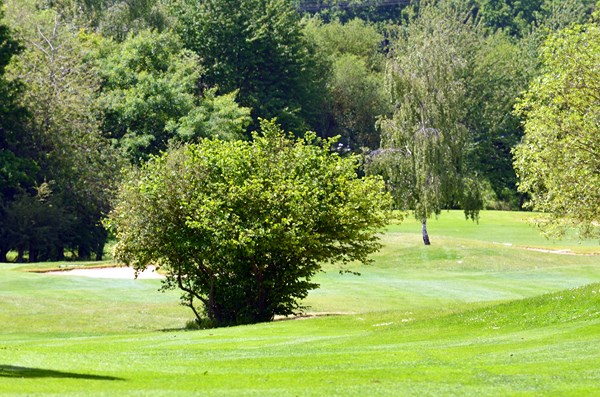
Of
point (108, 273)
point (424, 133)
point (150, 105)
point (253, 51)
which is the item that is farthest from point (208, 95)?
point (108, 273)

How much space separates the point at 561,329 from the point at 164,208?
1633cm

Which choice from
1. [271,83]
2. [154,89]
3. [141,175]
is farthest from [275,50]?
[141,175]

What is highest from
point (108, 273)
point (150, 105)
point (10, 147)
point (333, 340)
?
point (150, 105)

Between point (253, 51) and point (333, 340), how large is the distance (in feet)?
253

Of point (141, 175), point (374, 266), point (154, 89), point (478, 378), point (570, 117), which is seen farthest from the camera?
point (154, 89)

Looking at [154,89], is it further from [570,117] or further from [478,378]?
[478,378]

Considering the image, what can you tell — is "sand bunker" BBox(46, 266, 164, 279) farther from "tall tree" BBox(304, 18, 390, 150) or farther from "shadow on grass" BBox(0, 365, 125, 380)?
"tall tree" BBox(304, 18, 390, 150)

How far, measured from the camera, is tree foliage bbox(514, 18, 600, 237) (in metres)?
34.3

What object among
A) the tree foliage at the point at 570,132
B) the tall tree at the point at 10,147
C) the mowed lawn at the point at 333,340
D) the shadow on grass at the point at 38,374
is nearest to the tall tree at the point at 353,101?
the tall tree at the point at 10,147

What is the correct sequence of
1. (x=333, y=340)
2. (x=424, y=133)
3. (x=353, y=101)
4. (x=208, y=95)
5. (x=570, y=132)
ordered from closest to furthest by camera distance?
(x=333, y=340) < (x=570, y=132) < (x=424, y=133) < (x=208, y=95) < (x=353, y=101)

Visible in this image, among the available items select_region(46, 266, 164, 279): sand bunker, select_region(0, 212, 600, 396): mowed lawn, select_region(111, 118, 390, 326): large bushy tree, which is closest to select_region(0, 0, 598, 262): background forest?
select_region(111, 118, 390, 326): large bushy tree

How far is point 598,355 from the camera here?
19594 mm

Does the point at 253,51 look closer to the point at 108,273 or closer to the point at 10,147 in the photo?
the point at 10,147

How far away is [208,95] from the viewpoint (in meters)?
85.3
